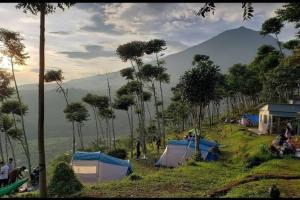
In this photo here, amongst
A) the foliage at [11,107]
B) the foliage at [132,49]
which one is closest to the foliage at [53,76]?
the foliage at [11,107]

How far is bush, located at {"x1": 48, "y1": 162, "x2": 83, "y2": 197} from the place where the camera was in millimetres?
20156

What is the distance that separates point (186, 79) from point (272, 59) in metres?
26.9

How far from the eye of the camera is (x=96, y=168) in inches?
1282

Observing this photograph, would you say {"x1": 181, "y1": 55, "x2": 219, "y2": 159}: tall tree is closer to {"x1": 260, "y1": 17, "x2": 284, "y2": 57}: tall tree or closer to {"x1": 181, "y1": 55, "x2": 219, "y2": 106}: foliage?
{"x1": 181, "y1": 55, "x2": 219, "y2": 106}: foliage

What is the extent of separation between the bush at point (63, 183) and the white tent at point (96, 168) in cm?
1165

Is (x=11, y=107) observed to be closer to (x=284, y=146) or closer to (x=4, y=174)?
(x=4, y=174)

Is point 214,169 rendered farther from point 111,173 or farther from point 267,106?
point 267,106

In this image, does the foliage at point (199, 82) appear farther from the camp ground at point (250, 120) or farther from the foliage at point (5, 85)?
the camp ground at point (250, 120)

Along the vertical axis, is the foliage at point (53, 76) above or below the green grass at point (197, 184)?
above

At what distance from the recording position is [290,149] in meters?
30.4

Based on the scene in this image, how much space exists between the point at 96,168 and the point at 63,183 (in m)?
12.1

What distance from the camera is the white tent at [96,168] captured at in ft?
107

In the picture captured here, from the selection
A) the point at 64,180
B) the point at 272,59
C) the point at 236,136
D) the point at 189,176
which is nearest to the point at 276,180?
the point at 189,176

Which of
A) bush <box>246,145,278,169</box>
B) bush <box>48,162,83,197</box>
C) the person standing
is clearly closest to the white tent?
the person standing
